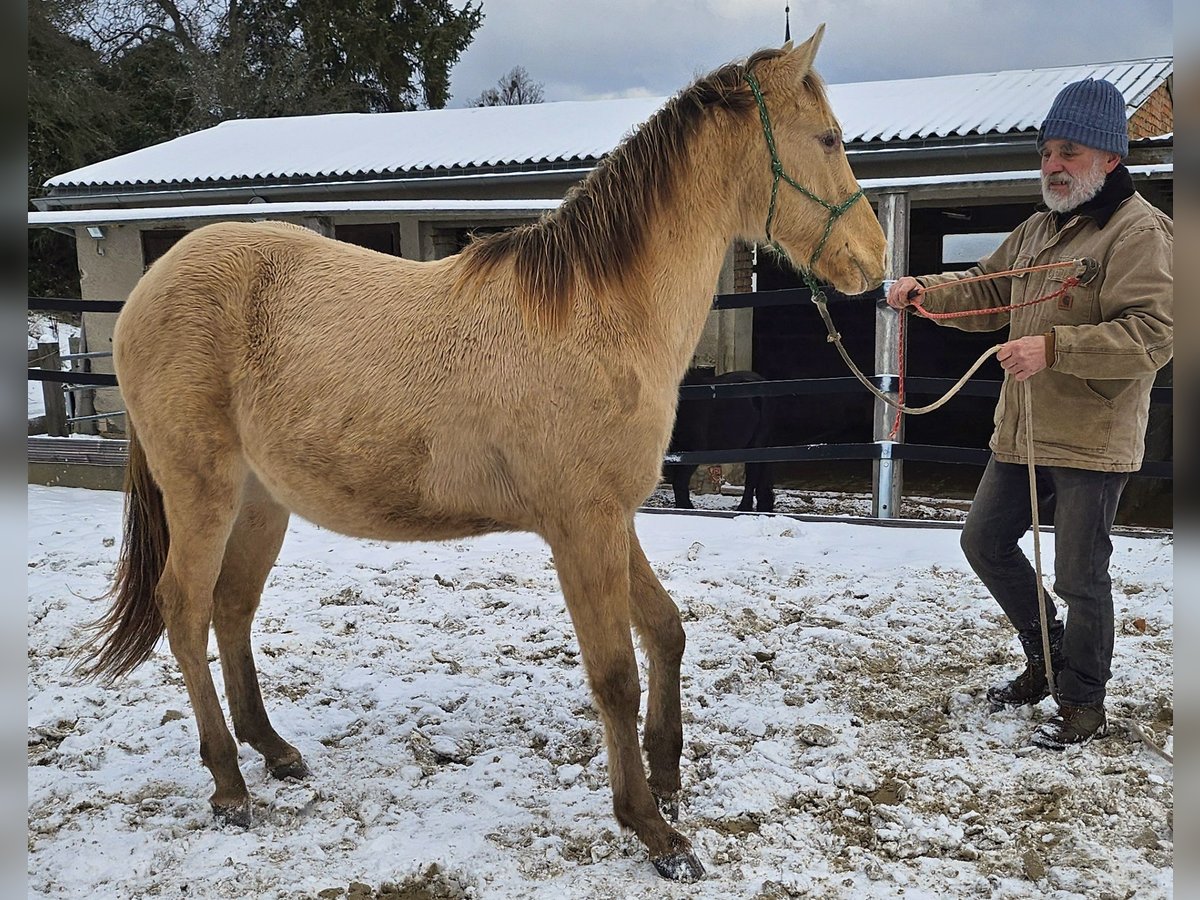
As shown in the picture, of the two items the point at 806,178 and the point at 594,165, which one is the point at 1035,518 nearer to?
the point at 806,178

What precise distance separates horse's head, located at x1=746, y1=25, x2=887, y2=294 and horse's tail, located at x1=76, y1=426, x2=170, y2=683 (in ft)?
7.62

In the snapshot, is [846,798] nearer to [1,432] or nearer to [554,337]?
[554,337]

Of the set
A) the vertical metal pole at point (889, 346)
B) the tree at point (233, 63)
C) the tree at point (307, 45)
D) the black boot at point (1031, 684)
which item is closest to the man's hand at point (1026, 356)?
the black boot at point (1031, 684)

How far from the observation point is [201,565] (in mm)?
2695

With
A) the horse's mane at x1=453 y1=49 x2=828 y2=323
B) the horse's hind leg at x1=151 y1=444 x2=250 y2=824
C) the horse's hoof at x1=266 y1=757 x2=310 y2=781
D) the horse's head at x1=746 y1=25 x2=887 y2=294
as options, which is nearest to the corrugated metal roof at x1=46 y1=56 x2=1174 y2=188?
the horse's head at x1=746 y1=25 x2=887 y2=294

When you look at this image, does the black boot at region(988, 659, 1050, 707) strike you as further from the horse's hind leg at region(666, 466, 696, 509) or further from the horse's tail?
the horse's hind leg at region(666, 466, 696, 509)

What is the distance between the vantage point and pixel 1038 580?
2998 millimetres

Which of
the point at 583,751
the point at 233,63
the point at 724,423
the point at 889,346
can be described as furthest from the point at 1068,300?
the point at 233,63

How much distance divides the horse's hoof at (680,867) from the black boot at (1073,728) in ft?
4.65

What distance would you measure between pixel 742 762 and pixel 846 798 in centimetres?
36

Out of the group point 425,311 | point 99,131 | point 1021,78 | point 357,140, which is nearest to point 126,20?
point 99,131

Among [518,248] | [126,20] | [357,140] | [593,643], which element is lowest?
[593,643]

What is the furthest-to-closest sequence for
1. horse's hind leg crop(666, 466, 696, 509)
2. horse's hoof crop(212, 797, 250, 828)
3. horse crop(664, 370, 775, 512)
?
horse crop(664, 370, 775, 512) < horse's hind leg crop(666, 466, 696, 509) < horse's hoof crop(212, 797, 250, 828)

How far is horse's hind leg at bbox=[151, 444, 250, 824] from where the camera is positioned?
2.65 meters
